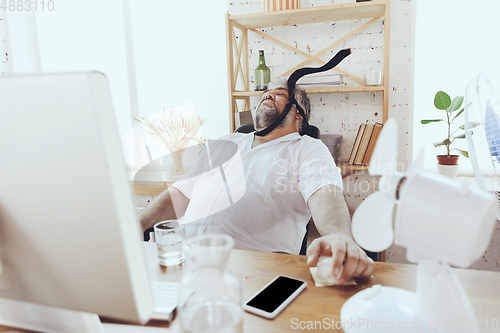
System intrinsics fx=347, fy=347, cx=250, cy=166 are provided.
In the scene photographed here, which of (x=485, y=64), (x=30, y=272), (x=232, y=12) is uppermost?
Answer: (x=232, y=12)

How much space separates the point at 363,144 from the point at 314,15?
2.69 feet

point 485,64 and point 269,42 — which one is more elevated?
point 269,42

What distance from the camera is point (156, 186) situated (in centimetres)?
246

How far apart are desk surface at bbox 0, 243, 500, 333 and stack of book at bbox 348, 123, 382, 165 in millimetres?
1325

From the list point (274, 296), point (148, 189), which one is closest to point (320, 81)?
point (148, 189)

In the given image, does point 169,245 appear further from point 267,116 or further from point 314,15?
point 314,15

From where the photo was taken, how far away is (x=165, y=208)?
4.92 ft

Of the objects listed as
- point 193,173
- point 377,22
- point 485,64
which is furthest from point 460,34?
point 193,173

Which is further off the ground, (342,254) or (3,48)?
(3,48)

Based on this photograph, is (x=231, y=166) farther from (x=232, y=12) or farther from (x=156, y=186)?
(x=232, y=12)

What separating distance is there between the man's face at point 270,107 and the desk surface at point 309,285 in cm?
102

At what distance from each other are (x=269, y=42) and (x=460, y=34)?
1.19 metres

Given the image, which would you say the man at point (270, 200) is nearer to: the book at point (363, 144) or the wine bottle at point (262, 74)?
the book at point (363, 144)

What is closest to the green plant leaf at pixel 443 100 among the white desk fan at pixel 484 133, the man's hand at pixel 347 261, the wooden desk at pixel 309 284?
the white desk fan at pixel 484 133
